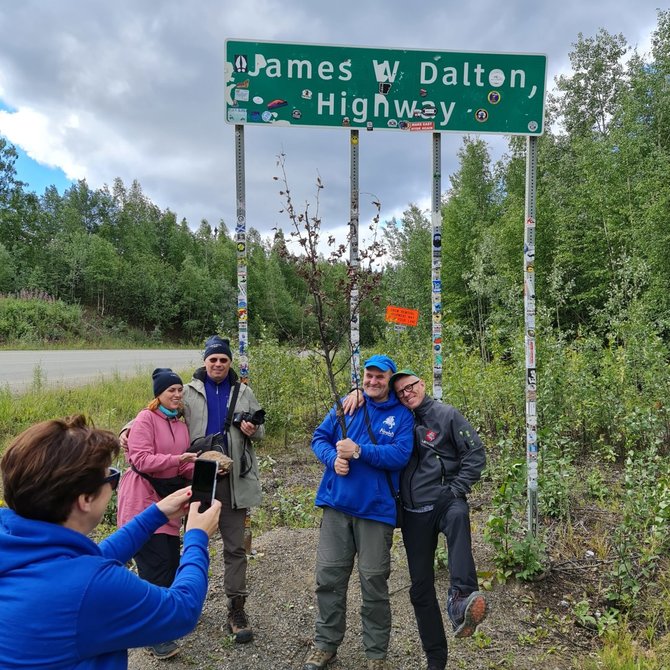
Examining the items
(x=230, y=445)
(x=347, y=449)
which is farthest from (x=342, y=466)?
(x=230, y=445)

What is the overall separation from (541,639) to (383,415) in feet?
6.07

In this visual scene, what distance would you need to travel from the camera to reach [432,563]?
9.46 ft

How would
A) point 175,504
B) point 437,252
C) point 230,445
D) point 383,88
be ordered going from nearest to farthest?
1. point 175,504
2. point 230,445
3. point 383,88
4. point 437,252

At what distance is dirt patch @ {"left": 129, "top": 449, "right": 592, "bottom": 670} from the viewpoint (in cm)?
304

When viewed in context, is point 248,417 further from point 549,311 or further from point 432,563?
point 549,311

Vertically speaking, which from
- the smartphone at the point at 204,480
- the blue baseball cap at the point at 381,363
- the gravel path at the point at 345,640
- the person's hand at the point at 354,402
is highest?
the blue baseball cap at the point at 381,363

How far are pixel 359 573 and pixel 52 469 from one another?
215 centimetres

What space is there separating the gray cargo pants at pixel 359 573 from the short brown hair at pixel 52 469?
6.04 feet

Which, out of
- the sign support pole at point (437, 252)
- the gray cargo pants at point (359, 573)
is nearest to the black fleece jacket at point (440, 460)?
the gray cargo pants at point (359, 573)

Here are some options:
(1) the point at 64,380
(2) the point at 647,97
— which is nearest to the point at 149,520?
(1) the point at 64,380

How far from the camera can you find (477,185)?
28969mm

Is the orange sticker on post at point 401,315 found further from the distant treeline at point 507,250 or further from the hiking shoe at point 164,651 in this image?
→ the hiking shoe at point 164,651

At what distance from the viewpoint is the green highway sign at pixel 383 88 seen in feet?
11.8

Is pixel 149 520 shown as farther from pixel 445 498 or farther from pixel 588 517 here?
pixel 588 517
